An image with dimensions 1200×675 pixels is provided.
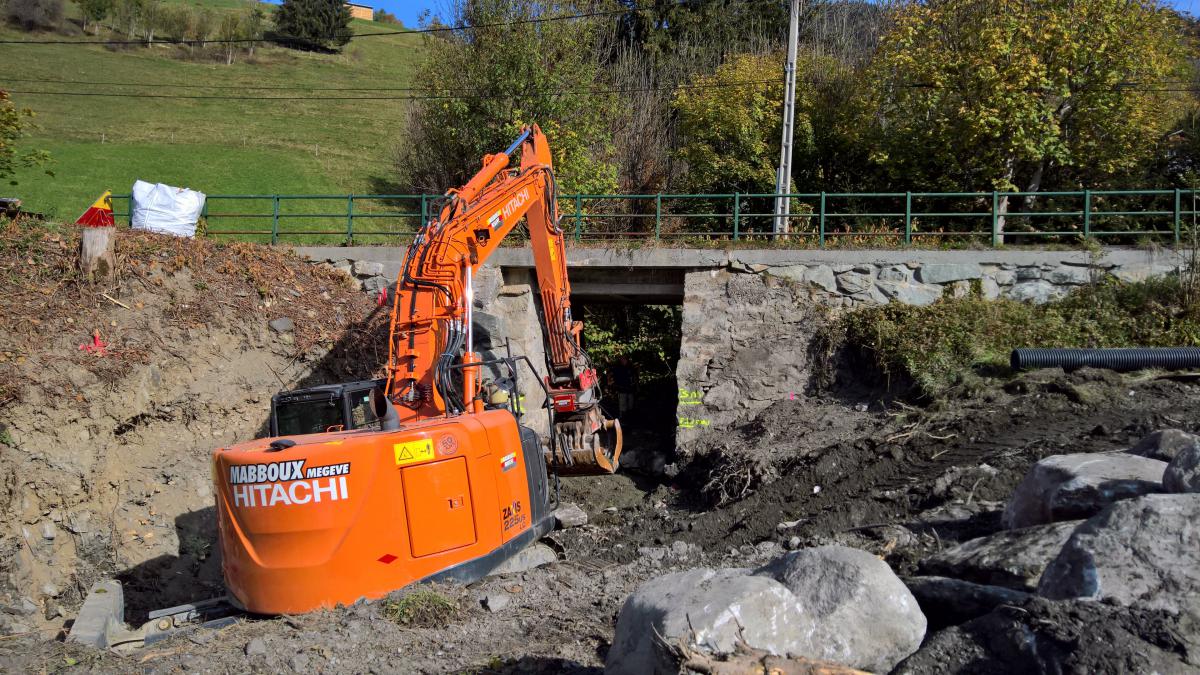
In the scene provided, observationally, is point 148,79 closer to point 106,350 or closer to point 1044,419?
point 106,350

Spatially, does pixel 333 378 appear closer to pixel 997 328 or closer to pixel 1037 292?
pixel 997 328

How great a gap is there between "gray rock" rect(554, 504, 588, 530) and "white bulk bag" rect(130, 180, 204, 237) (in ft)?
32.3

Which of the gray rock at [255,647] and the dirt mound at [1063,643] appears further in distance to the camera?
the gray rock at [255,647]

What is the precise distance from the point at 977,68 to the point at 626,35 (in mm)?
15165

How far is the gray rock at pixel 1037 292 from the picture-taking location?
14.8 metres

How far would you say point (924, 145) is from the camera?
65.4ft

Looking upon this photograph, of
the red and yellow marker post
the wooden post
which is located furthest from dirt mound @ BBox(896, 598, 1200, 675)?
the red and yellow marker post

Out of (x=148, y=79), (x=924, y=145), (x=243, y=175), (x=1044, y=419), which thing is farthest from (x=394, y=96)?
(x=1044, y=419)

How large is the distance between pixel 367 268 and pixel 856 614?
43.4 feet

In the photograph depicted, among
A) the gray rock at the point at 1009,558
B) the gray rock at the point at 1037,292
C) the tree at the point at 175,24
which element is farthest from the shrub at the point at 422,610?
the tree at the point at 175,24

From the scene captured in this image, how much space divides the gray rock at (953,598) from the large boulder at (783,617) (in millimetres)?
493

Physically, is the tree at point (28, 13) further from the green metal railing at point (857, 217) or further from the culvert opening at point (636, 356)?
the culvert opening at point (636, 356)

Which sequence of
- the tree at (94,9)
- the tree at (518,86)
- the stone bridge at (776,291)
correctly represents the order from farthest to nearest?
the tree at (94,9) < the tree at (518,86) < the stone bridge at (776,291)

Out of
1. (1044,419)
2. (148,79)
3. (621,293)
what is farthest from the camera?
(148,79)
